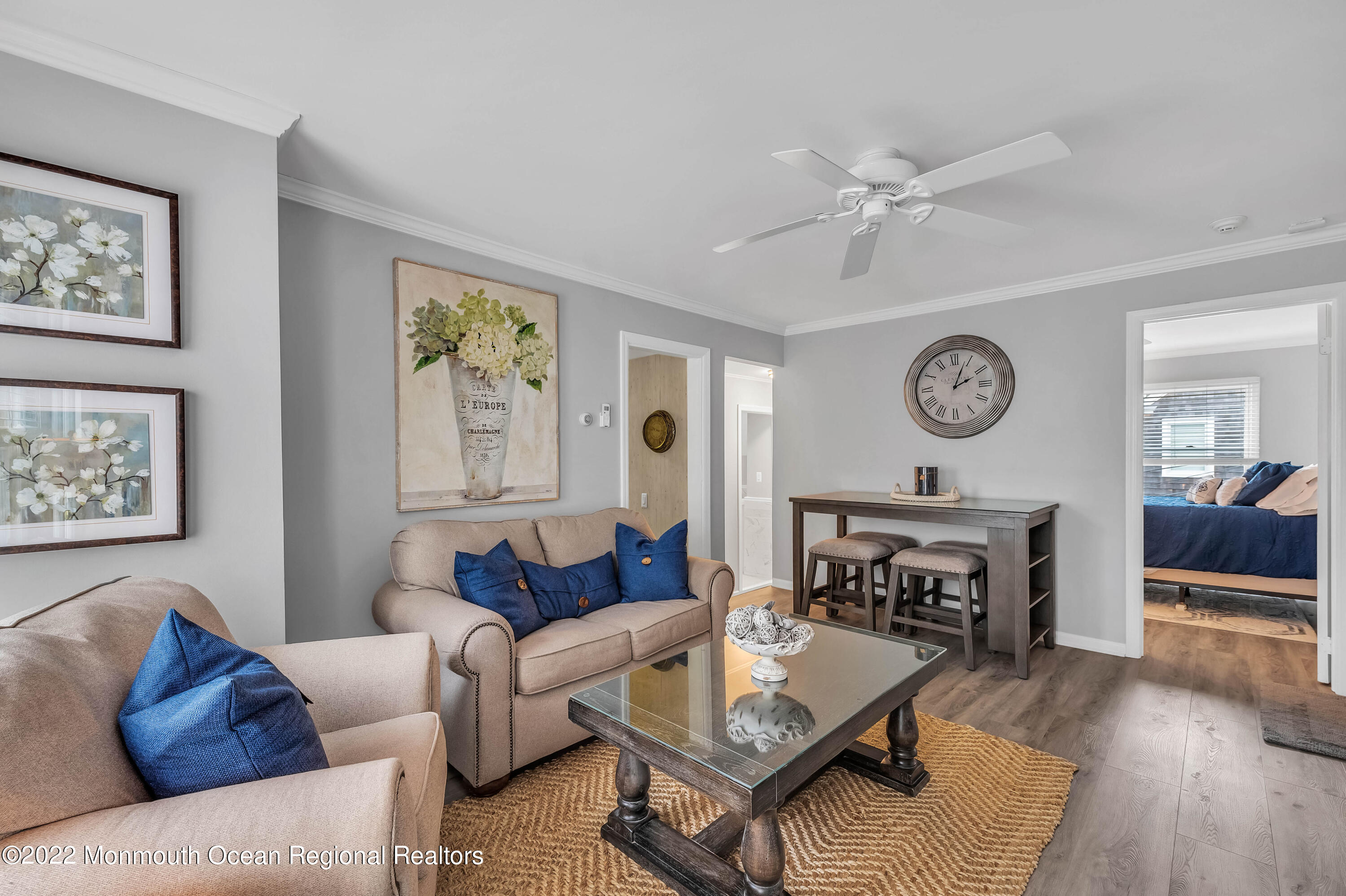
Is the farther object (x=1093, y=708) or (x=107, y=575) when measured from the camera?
(x=1093, y=708)

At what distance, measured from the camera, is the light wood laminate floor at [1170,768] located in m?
1.83

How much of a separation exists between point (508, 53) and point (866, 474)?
12.9ft

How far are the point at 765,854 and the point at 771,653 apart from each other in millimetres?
560

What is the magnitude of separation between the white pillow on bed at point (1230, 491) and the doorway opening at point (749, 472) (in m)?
3.94

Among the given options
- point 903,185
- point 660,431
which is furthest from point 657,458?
point 903,185

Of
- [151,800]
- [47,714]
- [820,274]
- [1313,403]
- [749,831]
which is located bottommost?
[749,831]

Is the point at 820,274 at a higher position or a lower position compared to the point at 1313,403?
higher

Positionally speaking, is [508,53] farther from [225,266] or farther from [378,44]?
[225,266]

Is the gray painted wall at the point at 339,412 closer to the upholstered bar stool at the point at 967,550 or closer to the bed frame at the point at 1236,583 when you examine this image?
the upholstered bar stool at the point at 967,550

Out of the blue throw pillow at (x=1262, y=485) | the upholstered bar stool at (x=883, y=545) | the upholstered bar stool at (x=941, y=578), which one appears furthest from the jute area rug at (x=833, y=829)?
the blue throw pillow at (x=1262, y=485)

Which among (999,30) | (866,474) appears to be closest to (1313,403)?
(866,474)

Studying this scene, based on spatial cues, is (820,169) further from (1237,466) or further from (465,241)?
(1237,466)

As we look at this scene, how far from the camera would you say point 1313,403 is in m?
5.99

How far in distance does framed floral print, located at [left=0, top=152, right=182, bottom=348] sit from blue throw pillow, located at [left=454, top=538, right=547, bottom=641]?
1.28 m
